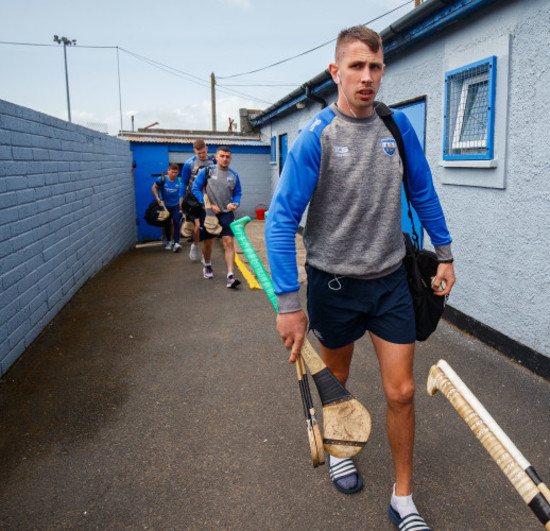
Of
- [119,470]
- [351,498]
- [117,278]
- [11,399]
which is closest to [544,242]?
[351,498]

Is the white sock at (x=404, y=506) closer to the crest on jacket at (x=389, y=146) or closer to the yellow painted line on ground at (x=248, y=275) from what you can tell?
the crest on jacket at (x=389, y=146)

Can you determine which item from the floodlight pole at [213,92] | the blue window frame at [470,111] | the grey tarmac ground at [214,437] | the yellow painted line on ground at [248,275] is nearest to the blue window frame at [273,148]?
the yellow painted line on ground at [248,275]

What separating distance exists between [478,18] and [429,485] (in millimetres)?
4151

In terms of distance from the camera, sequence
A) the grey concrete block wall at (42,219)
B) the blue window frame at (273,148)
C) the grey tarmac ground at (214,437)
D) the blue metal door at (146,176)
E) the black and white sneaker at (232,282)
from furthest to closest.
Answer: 1. the blue window frame at (273,148)
2. the blue metal door at (146,176)
3. the black and white sneaker at (232,282)
4. the grey concrete block wall at (42,219)
5. the grey tarmac ground at (214,437)

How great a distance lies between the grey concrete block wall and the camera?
4145mm

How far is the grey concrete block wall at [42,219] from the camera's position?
4145 mm

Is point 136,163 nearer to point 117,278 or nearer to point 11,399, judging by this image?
point 117,278

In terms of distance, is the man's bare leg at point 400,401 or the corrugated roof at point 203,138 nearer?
the man's bare leg at point 400,401

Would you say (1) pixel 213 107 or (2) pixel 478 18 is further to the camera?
(1) pixel 213 107

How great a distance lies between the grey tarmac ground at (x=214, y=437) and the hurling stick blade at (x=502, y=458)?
97 cm

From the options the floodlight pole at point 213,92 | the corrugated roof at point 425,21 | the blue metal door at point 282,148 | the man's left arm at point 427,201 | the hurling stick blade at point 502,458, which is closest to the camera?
the hurling stick blade at point 502,458

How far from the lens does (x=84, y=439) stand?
3.06 metres

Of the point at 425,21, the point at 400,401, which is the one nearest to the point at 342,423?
the point at 400,401

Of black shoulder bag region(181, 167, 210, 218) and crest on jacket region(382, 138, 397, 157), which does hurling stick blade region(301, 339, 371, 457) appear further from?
black shoulder bag region(181, 167, 210, 218)
